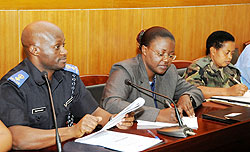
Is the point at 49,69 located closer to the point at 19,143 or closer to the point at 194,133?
the point at 19,143

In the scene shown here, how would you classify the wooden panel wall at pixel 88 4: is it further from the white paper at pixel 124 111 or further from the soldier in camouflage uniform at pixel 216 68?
the white paper at pixel 124 111

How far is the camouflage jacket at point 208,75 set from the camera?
340 cm

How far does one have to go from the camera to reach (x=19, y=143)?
6.25 ft

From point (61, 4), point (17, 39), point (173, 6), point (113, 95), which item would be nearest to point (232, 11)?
point (173, 6)

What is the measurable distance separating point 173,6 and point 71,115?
3395 mm

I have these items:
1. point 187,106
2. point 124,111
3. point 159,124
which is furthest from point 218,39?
point 124,111

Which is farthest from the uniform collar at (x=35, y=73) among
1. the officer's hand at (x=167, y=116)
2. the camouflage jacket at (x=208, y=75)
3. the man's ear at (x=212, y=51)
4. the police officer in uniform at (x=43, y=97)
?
the man's ear at (x=212, y=51)

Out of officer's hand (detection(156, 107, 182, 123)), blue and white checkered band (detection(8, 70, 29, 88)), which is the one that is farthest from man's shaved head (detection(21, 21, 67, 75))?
officer's hand (detection(156, 107, 182, 123))

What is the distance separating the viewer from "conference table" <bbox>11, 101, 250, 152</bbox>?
2.01m

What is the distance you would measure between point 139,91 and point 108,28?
2.03m

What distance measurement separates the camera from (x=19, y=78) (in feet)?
6.95

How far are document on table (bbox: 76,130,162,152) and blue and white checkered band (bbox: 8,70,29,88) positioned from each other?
1.48 ft

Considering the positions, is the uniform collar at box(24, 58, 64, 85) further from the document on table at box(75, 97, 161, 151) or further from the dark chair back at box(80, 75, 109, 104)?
the dark chair back at box(80, 75, 109, 104)

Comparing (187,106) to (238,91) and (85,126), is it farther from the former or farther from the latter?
(85,126)
